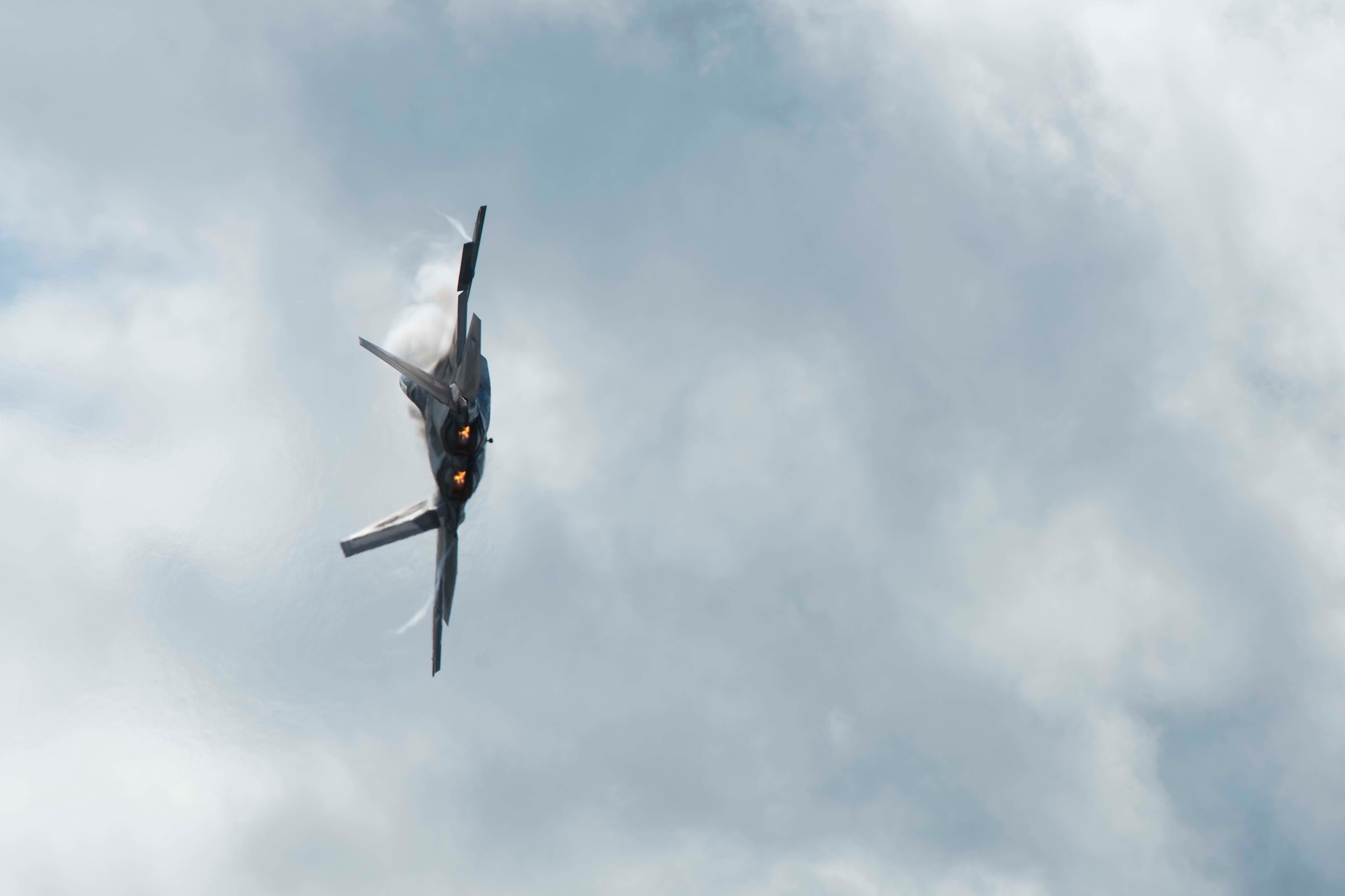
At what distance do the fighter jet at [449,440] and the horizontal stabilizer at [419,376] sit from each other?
0.14ft

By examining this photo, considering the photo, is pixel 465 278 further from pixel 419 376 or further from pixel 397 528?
pixel 397 528

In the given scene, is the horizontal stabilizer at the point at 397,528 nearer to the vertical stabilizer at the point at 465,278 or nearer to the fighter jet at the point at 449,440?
the fighter jet at the point at 449,440

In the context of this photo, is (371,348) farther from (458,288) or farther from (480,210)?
(480,210)

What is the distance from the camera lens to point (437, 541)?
6712 cm

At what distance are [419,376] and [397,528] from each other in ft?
33.8

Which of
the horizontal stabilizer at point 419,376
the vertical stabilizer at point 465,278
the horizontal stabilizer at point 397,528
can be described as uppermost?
the vertical stabilizer at point 465,278

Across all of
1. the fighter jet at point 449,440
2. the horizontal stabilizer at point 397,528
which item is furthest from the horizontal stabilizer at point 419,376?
the horizontal stabilizer at point 397,528

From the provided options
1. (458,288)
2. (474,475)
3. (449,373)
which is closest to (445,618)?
(474,475)

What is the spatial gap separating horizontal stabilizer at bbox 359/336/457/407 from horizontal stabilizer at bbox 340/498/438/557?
25.6ft

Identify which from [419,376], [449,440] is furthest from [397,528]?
[419,376]

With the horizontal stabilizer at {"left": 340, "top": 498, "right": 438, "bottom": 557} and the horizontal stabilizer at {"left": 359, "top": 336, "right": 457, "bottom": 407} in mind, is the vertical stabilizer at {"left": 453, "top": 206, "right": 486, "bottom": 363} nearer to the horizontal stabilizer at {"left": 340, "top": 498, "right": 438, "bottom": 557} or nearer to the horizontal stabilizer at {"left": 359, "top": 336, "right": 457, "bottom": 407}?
the horizontal stabilizer at {"left": 359, "top": 336, "right": 457, "bottom": 407}

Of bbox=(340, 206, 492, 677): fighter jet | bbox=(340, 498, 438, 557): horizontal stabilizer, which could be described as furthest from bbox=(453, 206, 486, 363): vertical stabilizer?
bbox=(340, 498, 438, 557): horizontal stabilizer

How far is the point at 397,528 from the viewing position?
6512 cm

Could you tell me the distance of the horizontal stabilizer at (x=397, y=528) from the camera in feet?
209
